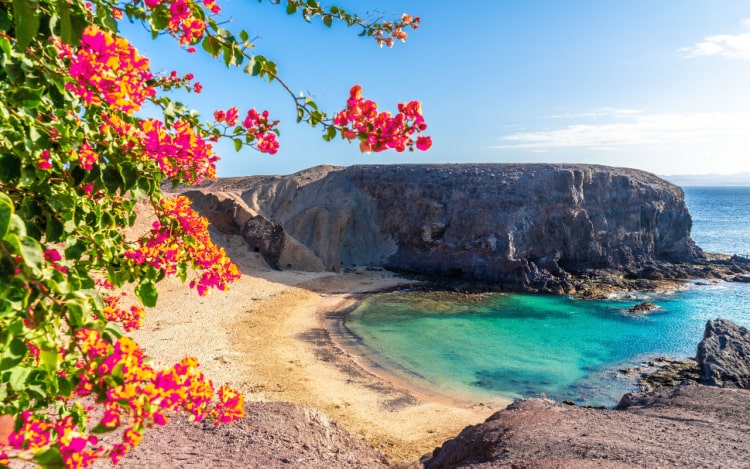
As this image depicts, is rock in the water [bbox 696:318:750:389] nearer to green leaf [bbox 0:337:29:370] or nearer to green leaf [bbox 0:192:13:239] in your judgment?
green leaf [bbox 0:337:29:370]

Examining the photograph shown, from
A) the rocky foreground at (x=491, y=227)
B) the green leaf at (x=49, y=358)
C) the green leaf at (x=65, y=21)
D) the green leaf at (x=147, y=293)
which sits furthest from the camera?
the rocky foreground at (x=491, y=227)

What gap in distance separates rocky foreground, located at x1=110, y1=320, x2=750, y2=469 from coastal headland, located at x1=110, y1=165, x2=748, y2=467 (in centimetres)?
820

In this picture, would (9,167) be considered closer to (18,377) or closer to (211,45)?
(18,377)

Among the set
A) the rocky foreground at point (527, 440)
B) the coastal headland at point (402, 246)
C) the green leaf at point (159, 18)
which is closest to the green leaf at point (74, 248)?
the green leaf at point (159, 18)

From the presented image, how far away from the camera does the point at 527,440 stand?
30.0 ft

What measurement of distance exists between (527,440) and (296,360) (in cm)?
1277

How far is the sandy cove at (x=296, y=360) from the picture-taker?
14898 millimetres

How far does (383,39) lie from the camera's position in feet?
13.8

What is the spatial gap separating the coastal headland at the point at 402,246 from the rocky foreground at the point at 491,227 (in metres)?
0.12

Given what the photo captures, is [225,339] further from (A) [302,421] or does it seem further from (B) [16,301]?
(B) [16,301]

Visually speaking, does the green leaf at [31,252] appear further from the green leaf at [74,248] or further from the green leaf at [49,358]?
the green leaf at [74,248]

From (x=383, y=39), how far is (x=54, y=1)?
273 cm

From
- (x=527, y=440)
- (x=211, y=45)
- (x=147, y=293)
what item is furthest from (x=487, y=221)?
(x=211, y=45)

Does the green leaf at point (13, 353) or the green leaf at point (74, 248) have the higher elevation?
the green leaf at point (74, 248)
